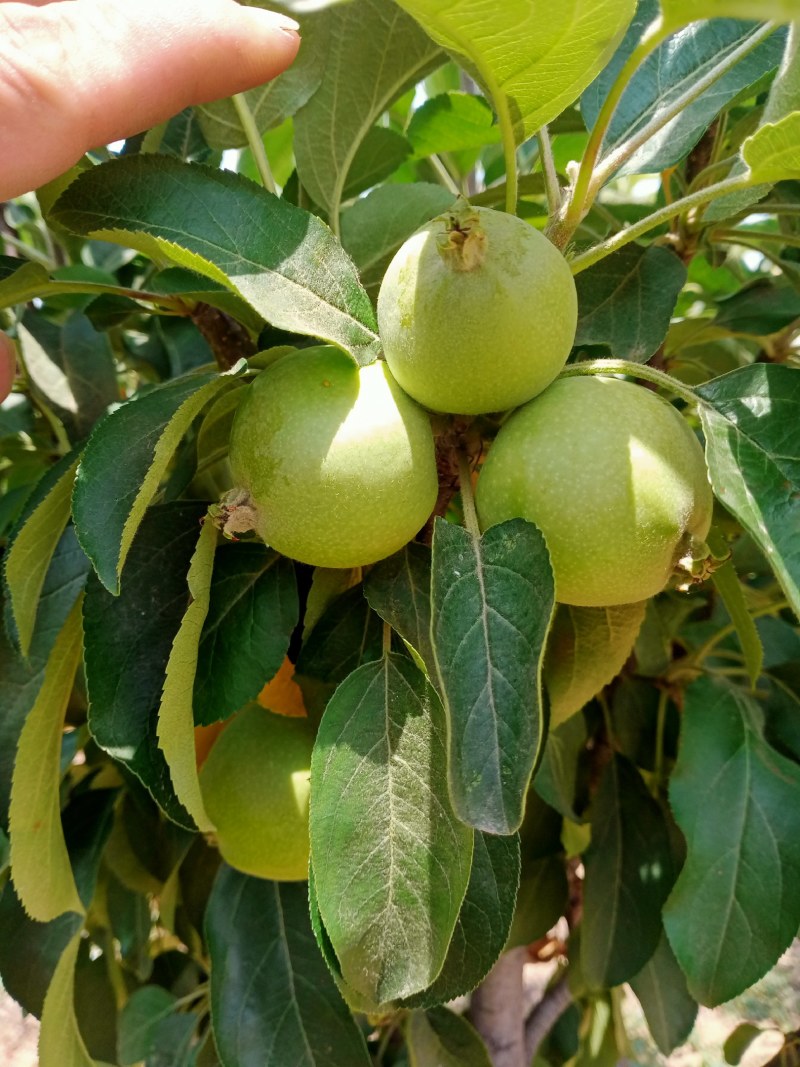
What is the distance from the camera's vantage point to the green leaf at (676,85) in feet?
1.87

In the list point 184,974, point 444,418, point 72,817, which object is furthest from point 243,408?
point 184,974

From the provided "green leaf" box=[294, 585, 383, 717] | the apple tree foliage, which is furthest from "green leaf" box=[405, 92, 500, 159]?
"green leaf" box=[294, 585, 383, 717]

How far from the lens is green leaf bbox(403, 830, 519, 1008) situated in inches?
20.1

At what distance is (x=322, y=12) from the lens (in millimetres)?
607

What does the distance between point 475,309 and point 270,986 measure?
2.00 ft

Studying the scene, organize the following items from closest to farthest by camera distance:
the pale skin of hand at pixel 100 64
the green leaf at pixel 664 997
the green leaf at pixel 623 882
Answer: the pale skin of hand at pixel 100 64
the green leaf at pixel 623 882
the green leaf at pixel 664 997

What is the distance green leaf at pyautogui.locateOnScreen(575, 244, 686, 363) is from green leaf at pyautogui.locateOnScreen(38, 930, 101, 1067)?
0.65 metres

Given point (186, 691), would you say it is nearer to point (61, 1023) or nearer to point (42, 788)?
point (42, 788)

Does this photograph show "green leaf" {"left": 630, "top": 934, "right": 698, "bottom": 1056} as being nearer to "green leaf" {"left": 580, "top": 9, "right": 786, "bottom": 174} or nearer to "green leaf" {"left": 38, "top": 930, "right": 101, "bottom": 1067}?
"green leaf" {"left": 38, "top": 930, "right": 101, "bottom": 1067}

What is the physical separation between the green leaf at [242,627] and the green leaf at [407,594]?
0.22ft

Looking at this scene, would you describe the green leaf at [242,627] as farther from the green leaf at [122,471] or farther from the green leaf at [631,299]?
the green leaf at [631,299]

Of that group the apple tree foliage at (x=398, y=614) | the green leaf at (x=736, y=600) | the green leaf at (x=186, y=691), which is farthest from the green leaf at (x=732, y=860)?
the green leaf at (x=186, y=691)

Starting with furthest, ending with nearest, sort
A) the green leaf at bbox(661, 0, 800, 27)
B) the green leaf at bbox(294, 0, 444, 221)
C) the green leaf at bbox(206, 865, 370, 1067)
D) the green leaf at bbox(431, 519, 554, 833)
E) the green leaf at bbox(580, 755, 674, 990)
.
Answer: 1. the green leaf at bbox(580, 755, 674, 990)
2. the green leaf at bbox(206, 865, 370, 1067)
3. the green leaf at bbox(294, 0, 444, 221)
4. the green leaf at bbox(431, 519, 554, 833)
5. the green leaf at bbox(661, 0, 800, 27)

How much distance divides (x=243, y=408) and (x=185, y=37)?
23 centimetres
